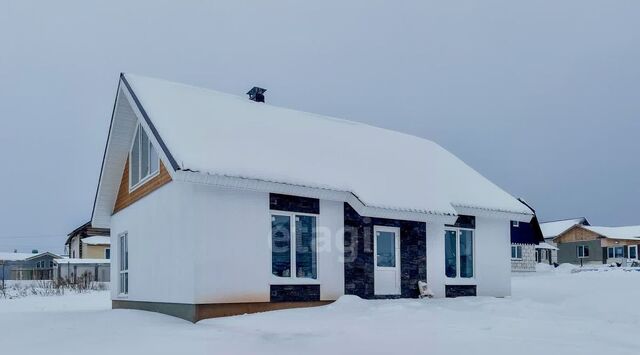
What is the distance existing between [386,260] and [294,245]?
3.11 metres

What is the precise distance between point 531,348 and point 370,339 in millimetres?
2395

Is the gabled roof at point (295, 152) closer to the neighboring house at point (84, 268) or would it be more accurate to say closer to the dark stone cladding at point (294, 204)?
the dark stone cladding at point (294, 204)

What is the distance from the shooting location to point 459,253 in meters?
18.0

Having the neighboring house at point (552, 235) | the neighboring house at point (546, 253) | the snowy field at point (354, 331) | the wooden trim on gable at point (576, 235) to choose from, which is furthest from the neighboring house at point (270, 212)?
the wooden trim on gable at point (576, 235)

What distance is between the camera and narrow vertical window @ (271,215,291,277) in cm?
1366

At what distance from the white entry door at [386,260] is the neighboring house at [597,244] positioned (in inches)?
1828

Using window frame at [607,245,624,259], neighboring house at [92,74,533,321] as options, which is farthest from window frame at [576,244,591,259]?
neighboring house at [92,74,533,321]

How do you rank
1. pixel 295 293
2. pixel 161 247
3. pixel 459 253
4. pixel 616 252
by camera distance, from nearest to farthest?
1. pixel 295 293
2. pixel 161 247
3. pixel 459 253
4. pixel 616 252

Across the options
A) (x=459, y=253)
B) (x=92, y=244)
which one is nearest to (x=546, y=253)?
(x=92, y=244)

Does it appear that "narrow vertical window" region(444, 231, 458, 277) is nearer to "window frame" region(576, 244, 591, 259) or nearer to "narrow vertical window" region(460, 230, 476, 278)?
"narrow vertical window" region(460, 230, 476, 278)

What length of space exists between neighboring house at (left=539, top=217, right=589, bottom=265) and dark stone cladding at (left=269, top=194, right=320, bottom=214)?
46462 mm

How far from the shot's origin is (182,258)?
12922mm

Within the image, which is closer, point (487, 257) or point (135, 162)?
point (135, 162)

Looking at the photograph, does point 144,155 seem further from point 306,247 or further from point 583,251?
point 583,251
